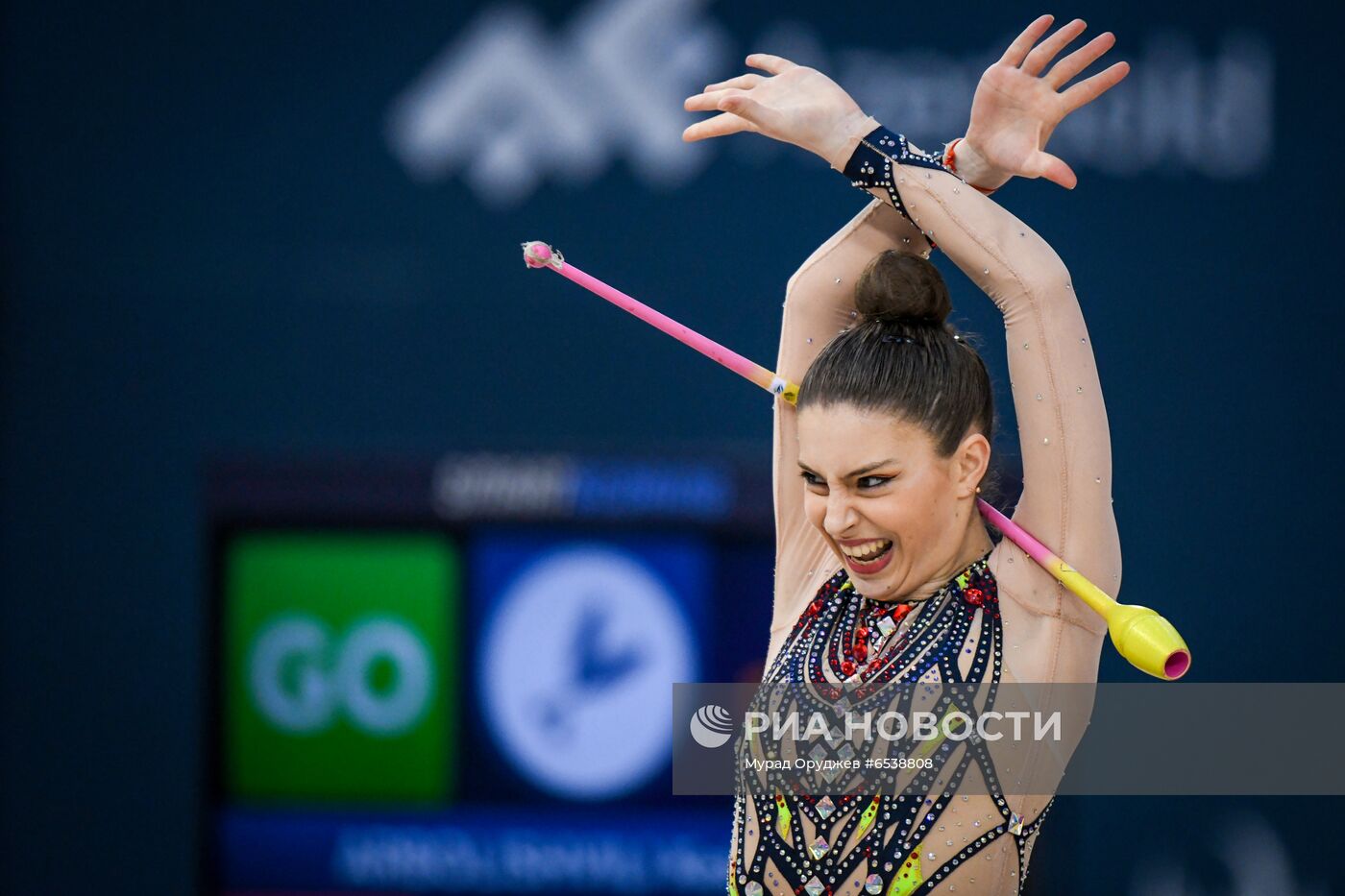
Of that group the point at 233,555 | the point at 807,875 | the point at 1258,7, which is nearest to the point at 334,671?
the point at 233,555

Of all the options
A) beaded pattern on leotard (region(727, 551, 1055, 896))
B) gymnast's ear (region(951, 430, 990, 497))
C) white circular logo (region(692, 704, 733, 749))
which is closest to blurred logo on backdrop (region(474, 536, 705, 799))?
white circular logo (region(692, 704, 733, 749))

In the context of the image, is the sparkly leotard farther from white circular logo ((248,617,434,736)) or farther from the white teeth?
white circular logo ((248,617,434,736))

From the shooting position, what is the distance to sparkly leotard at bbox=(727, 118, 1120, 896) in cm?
177

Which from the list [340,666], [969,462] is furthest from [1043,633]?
[340,666]

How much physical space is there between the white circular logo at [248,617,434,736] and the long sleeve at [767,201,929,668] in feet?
5.14

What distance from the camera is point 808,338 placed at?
199 centimetres

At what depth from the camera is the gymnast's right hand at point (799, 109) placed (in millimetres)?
1848

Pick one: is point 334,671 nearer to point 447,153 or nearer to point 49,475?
point 49,475

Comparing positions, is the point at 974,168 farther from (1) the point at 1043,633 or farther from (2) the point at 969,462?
(1) the point at 1043,633

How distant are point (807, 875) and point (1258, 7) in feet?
8.05

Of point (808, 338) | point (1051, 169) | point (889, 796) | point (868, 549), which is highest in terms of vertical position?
point (1051, 169)

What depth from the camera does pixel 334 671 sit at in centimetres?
348

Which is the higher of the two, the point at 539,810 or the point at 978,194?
the point at 978,194

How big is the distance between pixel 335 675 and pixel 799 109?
6.51ft
